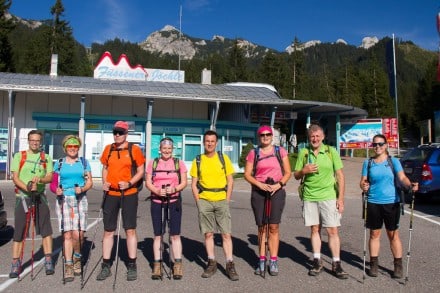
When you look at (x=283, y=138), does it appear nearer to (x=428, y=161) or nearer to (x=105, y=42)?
(x=428, y=161)

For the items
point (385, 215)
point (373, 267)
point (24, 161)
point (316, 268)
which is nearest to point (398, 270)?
point (373, 267)

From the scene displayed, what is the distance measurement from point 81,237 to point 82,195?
1.81ft

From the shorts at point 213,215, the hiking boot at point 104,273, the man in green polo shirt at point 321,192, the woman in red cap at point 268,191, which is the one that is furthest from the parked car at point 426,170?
the hiking boot at point 104,273

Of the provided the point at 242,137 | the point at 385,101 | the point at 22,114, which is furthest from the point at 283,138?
the point at 385,101

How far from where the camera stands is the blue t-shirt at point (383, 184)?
5488mm

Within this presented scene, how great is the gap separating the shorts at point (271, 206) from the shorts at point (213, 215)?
1.27 feet

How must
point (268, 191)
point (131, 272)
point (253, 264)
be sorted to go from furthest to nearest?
point (253, 264) < point (268, 191) < point (131, 272)

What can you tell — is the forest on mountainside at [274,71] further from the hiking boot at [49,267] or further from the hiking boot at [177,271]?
the hiking boot at [177,271]

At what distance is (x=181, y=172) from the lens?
18.1 ft

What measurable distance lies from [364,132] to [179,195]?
2984 centimetres

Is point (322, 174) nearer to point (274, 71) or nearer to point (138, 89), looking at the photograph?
point (138, 89)

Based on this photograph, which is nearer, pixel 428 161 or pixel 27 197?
pixel 27 197

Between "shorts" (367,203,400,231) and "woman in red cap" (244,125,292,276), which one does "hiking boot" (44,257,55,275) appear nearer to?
"woman in red cap" (244,125,292,276)

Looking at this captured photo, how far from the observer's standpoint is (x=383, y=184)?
18.0ft
